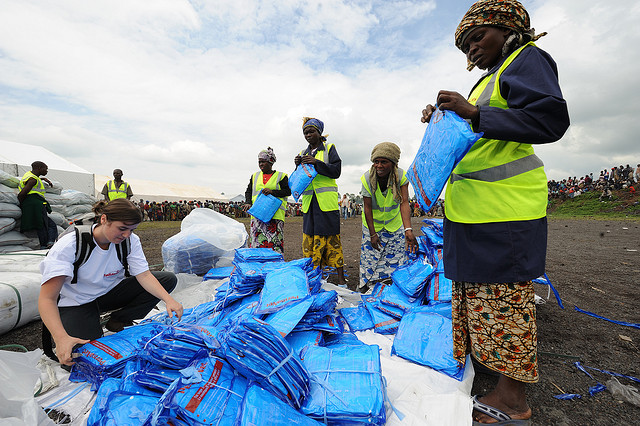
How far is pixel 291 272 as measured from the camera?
2.48m

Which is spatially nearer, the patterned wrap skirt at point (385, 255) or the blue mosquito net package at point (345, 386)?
the blue mosquito net package at point (345, 386)

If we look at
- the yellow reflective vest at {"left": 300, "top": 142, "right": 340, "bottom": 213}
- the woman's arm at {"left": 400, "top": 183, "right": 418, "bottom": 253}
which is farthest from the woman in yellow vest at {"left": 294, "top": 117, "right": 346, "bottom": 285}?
the woman's arm at {"left": 400, "top": 183, "right": 418, "bottom": 253}

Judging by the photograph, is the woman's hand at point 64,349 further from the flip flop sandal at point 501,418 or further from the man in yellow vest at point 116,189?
the man in yellow vest at point 116,189

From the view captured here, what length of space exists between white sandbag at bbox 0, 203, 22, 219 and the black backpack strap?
4912 mm

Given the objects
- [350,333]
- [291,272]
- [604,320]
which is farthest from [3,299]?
[604,320]

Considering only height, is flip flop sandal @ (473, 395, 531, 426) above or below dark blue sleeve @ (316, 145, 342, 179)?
below

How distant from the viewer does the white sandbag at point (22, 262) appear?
3.13 m

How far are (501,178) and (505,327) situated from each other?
2.40 feet

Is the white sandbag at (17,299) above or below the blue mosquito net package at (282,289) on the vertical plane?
below

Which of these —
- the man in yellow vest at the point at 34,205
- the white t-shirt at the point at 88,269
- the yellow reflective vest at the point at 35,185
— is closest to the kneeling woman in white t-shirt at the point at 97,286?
the white t-shirt at the point at 88,269

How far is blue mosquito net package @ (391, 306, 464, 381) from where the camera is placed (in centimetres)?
181

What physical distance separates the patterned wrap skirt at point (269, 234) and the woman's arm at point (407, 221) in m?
1.74

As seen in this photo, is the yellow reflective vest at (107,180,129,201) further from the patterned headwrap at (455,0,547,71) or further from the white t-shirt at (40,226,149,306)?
the patterned headwrap at (455,0,547,71)

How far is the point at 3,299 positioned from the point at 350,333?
3023 millimetres
